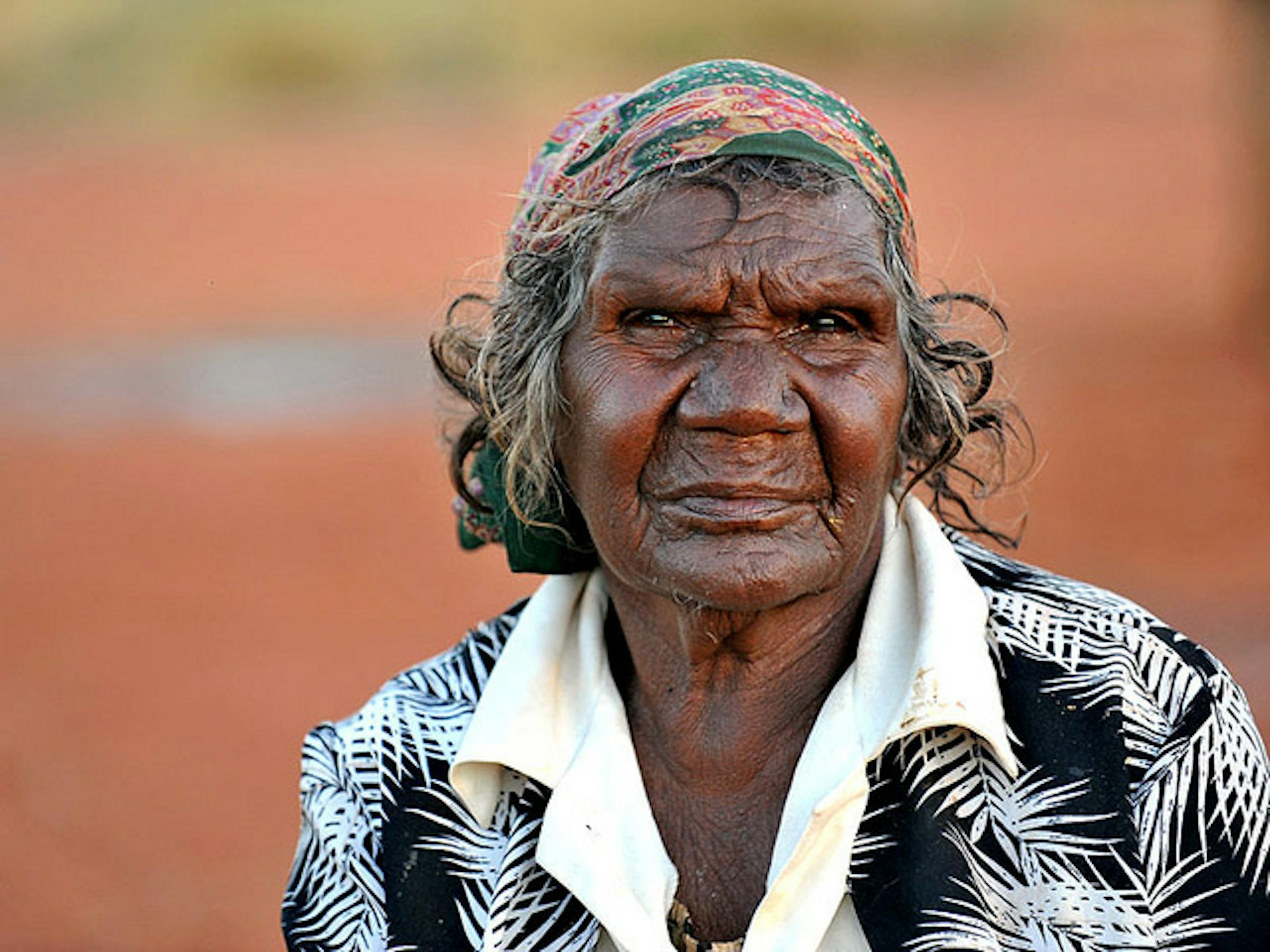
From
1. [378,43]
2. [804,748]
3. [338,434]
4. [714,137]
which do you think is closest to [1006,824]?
[804,748]

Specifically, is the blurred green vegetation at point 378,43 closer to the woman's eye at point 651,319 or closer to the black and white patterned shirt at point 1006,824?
the woman's eye at point 651,319

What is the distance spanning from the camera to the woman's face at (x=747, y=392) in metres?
2.17

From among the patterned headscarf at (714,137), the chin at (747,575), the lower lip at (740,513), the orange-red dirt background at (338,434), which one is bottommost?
the chin at (747,575)

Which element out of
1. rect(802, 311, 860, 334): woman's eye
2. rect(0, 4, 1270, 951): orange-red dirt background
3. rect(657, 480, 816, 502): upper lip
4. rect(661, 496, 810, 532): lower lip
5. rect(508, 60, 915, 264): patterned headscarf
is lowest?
rect(661, 496, 810, 532): lower lip

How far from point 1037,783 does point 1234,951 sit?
291 mm

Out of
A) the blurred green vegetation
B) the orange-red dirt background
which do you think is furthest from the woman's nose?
the blurred green vegetation

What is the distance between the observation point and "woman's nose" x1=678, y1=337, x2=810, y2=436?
2137 millimetres

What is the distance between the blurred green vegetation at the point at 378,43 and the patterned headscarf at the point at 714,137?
49.6ft

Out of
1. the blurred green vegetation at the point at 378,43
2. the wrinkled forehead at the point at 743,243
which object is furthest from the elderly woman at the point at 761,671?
the blurred green vegetation at the point at 378,43

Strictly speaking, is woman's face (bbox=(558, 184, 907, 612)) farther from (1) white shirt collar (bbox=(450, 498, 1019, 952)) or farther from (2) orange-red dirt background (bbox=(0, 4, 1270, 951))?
(2) orange-red dirt background (bbox=(0, 4, 1270, 951))

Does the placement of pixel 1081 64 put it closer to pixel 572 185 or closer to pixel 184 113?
pixel 184 113

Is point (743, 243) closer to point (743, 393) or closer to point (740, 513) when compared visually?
point (743, 393)

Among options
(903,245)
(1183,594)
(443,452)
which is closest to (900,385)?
(903,245)

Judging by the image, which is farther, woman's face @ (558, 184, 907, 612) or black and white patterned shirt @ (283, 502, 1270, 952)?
woman's face @ (558, 184, 907, 612)
